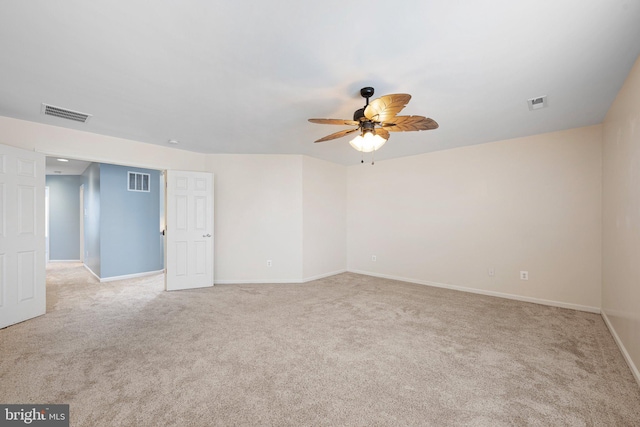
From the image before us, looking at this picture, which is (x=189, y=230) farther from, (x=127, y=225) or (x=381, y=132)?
(x=381, y=132)

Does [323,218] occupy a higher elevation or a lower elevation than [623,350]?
higher

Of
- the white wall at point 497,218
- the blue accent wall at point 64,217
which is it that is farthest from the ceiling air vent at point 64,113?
the blue accent wall at point 64,217

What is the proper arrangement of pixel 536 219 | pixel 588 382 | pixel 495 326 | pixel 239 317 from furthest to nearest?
pixel 536 219 → pixel 239 317 → pixel 495 326 → pixel 588 382

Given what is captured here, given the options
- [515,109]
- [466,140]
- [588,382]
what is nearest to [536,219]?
[466,140]

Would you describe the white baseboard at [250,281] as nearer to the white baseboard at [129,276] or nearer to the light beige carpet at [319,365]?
the light beige carpet at [319,365]

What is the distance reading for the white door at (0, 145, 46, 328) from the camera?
3053 mm

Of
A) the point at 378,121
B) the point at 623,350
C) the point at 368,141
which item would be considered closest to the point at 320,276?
the point at 368,141

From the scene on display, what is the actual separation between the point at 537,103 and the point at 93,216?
7935 millimetres

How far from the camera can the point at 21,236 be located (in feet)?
10.6

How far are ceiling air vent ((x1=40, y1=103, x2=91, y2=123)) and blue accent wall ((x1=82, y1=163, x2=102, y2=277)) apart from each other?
2685 millimetres

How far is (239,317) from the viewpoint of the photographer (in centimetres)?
331

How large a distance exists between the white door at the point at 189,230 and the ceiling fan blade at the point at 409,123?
357 centimetres

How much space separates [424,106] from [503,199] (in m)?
2.39

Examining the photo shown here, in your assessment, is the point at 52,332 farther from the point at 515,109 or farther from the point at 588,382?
the point at 515,109
